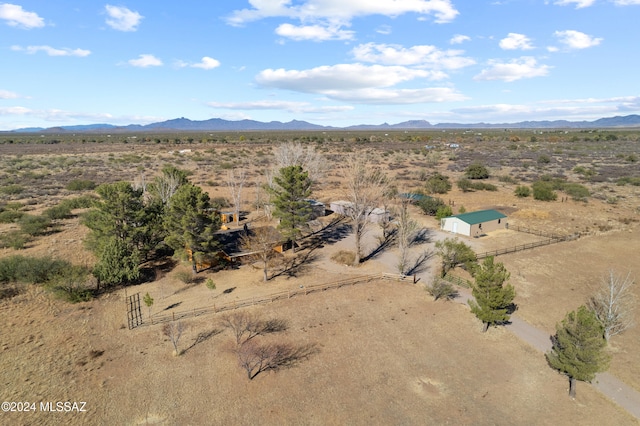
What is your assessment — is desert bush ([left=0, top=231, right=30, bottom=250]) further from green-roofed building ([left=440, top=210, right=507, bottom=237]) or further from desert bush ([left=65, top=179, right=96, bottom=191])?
green-roofed building ([left=440, top=210, right=507, bottom=237])

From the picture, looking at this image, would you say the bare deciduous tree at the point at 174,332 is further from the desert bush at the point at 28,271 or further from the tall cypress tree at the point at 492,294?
the tall cypress tree at the point at 492,294

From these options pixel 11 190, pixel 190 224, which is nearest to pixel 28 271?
pixel 190 224

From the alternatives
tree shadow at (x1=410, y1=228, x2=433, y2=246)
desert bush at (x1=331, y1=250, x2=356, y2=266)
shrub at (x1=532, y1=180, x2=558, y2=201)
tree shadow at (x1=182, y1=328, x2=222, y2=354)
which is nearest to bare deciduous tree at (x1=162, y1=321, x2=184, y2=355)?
tree shadow at (x1=182, y1=328, x2=222, y2=354)

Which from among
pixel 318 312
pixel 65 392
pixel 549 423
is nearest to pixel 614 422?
pixel 549 423

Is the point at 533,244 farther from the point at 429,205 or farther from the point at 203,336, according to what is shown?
the point at 203,336

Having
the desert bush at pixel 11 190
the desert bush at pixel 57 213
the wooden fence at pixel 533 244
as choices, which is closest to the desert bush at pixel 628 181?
the wooden fence at pixel 533 244
